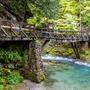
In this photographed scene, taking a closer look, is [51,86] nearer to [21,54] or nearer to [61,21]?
[21,54]

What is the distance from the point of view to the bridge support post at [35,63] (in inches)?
1139

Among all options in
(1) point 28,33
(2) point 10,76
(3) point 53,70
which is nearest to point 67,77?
(3) point 53,70

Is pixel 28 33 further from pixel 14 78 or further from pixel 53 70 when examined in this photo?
pixel 53 70

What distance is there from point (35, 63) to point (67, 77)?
5.37 metres

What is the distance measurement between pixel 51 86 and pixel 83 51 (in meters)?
19.6

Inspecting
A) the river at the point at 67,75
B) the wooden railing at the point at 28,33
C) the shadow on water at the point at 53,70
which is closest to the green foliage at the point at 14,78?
the river at the point at 67,75

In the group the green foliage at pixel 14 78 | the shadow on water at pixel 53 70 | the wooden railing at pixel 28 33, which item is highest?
the wooden railing at pixel 28 33

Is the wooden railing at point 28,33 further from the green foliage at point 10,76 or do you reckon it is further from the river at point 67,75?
the river at point 67,75

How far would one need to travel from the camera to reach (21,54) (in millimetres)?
29609

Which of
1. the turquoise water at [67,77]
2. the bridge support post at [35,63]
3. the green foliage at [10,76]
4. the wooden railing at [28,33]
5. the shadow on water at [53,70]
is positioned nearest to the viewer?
A: the green foliage at [10,76]

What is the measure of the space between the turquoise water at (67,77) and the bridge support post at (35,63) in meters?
0.99

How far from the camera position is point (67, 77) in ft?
109

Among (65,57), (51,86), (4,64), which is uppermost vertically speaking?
(4,64)

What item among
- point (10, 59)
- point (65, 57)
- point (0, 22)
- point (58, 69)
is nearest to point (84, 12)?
point (65, 57)
